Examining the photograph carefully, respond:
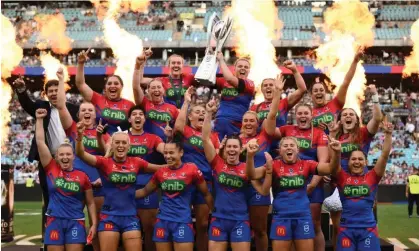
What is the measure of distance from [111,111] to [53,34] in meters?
35.0

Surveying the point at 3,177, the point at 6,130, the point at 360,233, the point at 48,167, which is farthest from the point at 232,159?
the point at 6,130

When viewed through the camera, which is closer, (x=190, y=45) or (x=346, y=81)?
(x=346, y=81)

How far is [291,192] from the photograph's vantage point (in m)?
6.82

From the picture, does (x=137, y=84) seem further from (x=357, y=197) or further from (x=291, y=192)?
(x=357, y=197)

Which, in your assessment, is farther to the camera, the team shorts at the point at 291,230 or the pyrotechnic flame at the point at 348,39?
the pyrotechnic flame at the point at 348,39

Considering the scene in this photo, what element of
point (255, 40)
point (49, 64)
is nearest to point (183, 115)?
point (255, 40)

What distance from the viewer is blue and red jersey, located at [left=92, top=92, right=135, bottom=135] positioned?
779 cm

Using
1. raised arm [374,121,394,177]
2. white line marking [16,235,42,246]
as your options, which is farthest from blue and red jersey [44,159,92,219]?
white line marking [16,235,42,246]

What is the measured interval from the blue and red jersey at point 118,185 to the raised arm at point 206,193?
765 millimetres

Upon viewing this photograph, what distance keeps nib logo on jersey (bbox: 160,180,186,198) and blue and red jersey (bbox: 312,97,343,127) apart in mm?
2146

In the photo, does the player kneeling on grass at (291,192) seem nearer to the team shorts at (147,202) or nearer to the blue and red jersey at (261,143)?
the blue and red jersey at (261,143)

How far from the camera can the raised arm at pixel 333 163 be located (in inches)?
263

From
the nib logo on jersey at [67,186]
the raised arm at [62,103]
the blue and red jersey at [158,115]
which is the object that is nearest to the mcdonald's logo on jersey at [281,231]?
the blue and red jersey at [158,115]

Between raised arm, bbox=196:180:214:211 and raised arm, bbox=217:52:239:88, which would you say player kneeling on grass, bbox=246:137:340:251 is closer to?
raised arm, bbox=196:180:214:211
